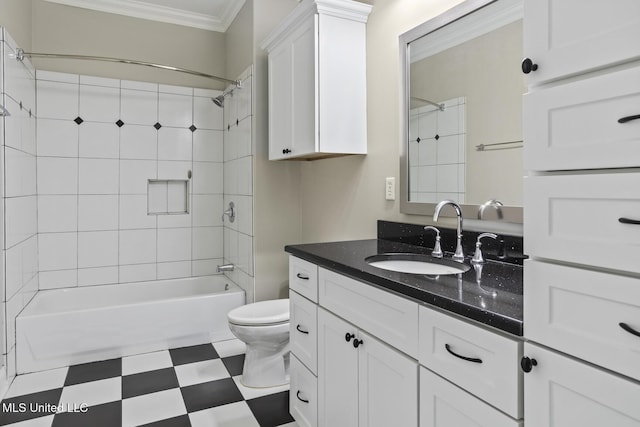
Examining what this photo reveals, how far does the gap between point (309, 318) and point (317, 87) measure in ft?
3.94

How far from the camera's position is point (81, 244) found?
321 cm

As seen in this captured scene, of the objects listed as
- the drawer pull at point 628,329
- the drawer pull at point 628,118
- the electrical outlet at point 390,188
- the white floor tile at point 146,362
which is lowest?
the white floor tile at point 146,362

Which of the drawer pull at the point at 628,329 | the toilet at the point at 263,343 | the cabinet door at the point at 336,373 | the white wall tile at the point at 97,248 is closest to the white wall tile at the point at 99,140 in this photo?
the white wall tile at the point at 97,248

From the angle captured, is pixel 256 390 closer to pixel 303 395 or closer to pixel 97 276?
pixel 303 395

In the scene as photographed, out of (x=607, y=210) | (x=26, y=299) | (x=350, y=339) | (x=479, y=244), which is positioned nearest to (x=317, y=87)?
(x=479, y=244)

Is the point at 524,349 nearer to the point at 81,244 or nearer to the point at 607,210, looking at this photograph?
the point at 607,210

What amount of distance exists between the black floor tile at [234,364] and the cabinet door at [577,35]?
2.25m

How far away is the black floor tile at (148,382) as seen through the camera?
2.21 m

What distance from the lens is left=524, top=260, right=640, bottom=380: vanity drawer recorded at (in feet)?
2.16

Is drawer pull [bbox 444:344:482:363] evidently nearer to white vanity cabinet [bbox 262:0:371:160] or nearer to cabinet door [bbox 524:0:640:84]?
cabinet door [bbox 524:0:640:84]

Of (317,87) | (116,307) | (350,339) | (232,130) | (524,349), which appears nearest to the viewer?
(524,349)

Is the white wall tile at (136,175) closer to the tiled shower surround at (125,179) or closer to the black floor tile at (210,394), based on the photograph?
the tiled shower surround at (125,179)

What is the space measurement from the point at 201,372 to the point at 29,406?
0.85 meters

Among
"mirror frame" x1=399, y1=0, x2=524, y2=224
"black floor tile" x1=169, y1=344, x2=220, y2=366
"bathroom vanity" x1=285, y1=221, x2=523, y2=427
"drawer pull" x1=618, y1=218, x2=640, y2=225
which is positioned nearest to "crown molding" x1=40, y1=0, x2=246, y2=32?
"mirror frame" x1=399, y1=0, x2=524, y2=224
